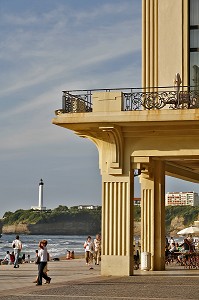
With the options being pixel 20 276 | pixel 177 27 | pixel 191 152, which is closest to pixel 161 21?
pixel 177 27

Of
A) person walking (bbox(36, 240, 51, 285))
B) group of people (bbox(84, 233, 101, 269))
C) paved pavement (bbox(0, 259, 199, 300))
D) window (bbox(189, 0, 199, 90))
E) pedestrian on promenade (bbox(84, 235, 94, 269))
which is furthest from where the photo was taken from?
group of people (bbox(84, 233, 101, 269))

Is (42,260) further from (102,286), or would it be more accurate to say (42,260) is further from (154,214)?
(154,214)

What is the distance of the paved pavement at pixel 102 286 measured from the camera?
21.1 metres

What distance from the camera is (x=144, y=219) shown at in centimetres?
3306

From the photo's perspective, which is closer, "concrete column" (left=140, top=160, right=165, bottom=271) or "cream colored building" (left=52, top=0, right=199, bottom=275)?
"cream colored building" (left=52, top=0, right=199, bottom=275)

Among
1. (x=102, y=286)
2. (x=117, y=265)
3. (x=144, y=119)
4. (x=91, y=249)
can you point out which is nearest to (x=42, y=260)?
(x=102, y=286)

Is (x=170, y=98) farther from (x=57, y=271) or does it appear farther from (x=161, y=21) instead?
(x=57, y=271)

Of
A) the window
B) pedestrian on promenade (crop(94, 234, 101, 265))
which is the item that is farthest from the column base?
pedestrian on promenade (crop(94, 234, 101, 265))

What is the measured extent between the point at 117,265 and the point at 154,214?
444 centimetres

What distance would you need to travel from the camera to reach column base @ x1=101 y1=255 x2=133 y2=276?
28.6 m

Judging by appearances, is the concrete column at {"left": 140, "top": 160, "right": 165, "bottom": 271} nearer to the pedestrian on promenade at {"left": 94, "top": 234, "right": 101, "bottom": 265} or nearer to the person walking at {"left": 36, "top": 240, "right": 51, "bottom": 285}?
the pedestrian on promenade at {"left": 94, "top": 234, "right": 101, "bottom": 265}

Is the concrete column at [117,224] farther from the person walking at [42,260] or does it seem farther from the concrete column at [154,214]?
the person walking at [42,260]

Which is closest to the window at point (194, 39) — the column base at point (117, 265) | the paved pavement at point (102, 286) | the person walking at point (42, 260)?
the column base at point (117, 265)

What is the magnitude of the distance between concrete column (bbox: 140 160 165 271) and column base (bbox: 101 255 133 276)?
3.85 m
